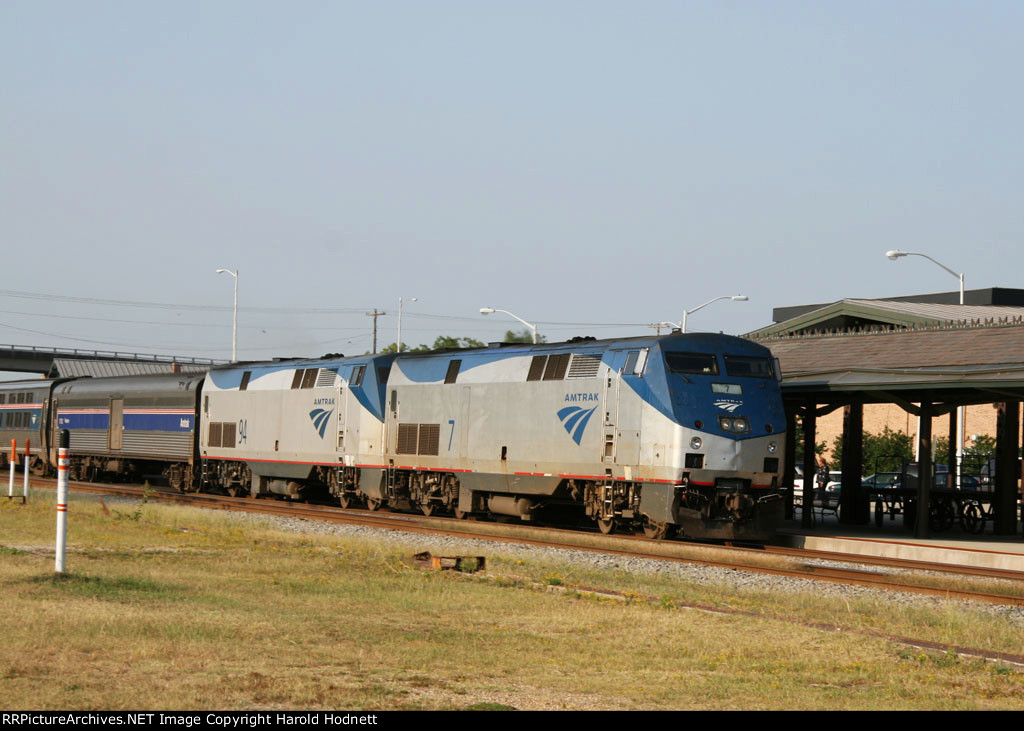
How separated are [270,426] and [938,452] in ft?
131

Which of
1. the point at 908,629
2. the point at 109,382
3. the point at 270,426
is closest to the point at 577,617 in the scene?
the point at 908,629

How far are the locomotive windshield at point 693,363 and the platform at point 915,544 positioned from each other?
13.9 feet

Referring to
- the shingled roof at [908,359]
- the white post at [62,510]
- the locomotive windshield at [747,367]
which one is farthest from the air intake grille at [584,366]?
the white post at [62,510]

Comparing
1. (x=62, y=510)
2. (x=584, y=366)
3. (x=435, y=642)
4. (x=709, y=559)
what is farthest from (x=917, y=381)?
(x=62, y=510)

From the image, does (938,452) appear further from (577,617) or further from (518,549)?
(577,617)

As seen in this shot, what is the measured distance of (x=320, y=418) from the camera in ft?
110

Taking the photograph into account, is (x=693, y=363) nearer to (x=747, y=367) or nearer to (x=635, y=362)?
(x=635, y=362)

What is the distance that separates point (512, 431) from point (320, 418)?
8398mm

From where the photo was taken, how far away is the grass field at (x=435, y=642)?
29.0 feet

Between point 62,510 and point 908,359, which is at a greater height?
point 908,359

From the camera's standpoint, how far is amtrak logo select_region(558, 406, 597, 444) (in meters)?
25.2

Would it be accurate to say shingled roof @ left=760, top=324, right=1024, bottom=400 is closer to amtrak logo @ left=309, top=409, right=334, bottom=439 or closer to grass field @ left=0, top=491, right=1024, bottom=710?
grass field @ left=0, top=491, right=1024, bottom=710

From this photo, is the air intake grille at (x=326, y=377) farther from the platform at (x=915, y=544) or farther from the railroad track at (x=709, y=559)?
the platform at (x=915, y=544)

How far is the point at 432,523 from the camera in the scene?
26.9m
